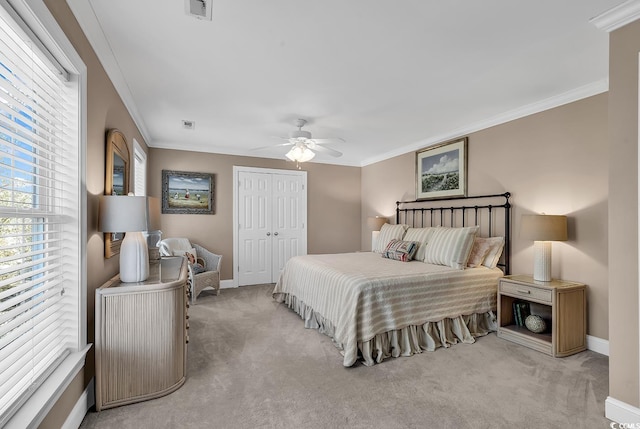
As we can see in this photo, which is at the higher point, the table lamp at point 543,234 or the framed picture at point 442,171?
the framed picture at point 442,171

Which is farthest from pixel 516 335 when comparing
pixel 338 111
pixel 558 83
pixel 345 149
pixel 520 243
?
pixel 345 149

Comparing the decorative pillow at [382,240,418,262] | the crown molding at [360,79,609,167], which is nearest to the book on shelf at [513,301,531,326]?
the decorative pillow at [382,240,418,262]

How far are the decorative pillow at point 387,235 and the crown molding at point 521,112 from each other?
127 cm

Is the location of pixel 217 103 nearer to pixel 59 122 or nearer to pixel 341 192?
pixel 59 122

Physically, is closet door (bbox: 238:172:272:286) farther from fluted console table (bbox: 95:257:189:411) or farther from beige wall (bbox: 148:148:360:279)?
fluted console table (bbox: 95:257:189:411)

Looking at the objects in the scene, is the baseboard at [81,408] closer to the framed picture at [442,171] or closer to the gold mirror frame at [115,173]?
the gold mirror frame at [115,173]

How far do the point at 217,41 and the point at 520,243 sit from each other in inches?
137

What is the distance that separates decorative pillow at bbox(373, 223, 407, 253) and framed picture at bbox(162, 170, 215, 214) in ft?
8.96

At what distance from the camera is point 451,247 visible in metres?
3.54

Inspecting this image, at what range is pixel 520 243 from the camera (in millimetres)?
3473

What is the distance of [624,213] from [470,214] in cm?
224

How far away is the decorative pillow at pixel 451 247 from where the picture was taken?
11.3 feet

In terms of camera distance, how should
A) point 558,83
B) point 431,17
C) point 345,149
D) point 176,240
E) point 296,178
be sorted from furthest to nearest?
1. point 296,178
2. point 345,149
3. point 176,240
4. point 558,83
5. point 431,17

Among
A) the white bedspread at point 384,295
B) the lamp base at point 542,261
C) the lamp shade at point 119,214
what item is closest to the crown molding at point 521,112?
the lamp base at point 542,261
